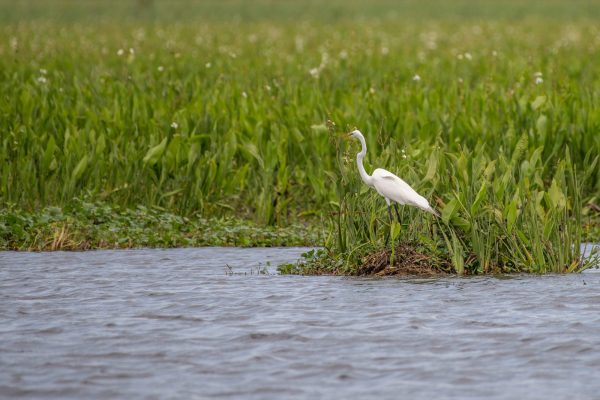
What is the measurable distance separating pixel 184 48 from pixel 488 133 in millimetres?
12345

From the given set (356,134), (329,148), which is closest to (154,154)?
(329,148)

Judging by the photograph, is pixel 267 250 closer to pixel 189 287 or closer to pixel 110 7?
pixel 189 287

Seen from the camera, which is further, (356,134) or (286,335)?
(356,134)

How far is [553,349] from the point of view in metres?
6.82

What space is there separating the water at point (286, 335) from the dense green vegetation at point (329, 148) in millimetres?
473

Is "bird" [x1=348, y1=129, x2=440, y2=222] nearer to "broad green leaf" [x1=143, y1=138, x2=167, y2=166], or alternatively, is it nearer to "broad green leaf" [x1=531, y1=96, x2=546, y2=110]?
"broad green leaf" [x1=143, y1=138, x2=167, y2=166]

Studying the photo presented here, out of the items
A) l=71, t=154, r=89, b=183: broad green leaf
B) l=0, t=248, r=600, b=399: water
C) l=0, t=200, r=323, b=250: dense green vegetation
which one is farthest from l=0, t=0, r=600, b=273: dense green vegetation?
l=0, t=248, r=600, b=399: water

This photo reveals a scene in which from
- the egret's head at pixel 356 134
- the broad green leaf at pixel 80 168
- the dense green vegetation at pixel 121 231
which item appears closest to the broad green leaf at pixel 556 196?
the egret's head at pixel 356 134

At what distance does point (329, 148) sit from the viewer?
1282 centimetres

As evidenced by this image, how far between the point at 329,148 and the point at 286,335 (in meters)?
5.78

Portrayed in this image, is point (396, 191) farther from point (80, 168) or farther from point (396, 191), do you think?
point (80, 168)

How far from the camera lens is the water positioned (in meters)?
6.12

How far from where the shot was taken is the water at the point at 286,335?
241 inches

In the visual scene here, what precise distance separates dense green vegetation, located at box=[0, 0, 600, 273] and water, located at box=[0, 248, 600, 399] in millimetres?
473
